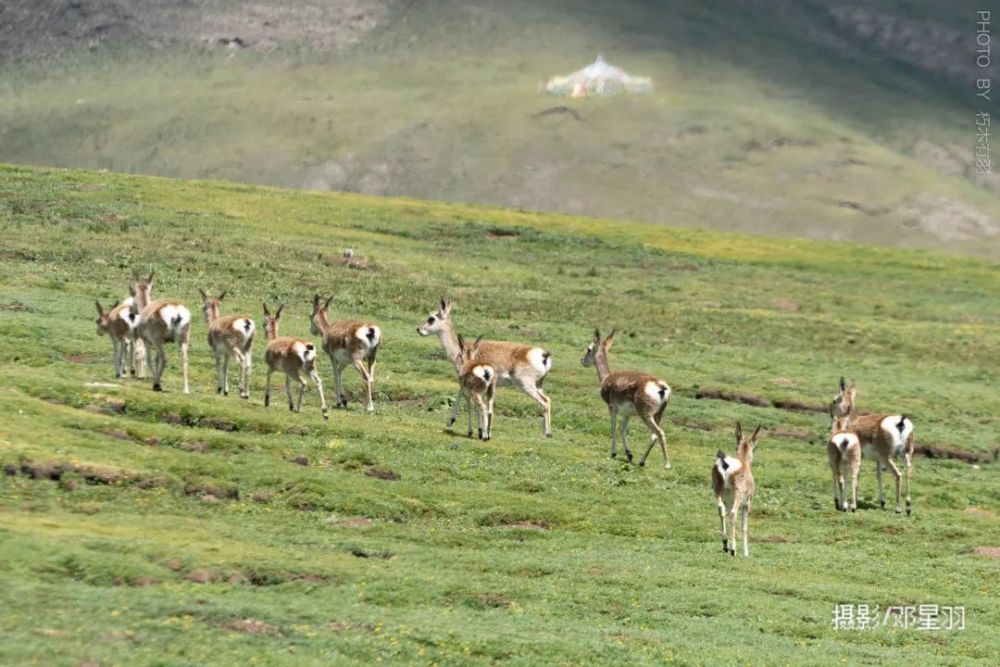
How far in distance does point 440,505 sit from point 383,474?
2148 millimetres

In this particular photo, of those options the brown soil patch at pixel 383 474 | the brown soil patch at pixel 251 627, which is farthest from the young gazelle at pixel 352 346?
the brown soil patch at pixel 251 627

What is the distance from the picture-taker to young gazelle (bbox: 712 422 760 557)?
2883cm

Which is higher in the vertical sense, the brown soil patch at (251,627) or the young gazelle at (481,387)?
the young gazelle at (481,387)

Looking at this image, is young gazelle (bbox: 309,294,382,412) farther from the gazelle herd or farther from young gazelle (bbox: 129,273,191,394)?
young gazelle (bbox: 129,273,191,394)

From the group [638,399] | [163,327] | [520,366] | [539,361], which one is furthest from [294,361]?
[638,399]

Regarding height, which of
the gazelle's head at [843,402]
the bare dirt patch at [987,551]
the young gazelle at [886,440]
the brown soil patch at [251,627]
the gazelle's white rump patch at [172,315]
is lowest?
the bare dirt patch at [987,551]

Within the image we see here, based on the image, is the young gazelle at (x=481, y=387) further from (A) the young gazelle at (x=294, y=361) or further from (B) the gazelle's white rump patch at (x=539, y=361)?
(A) the young gazelle at (x=294, y=361)

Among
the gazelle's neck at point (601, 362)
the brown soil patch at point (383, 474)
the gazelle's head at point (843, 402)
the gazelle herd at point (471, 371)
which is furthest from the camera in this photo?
the gazelle's head at point (843, 402)

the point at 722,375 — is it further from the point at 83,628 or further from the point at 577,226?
the point at 577,226

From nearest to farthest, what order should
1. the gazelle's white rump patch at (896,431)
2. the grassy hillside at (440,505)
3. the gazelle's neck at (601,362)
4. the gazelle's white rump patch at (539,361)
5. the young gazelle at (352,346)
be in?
the grassy hillside at (440,505) → the gazelle's white rump patch at (896,431) → the gazelle's white rump patch at (539,361) → the young gazelle at (352,346) → the gazelle's neck at (601,362)

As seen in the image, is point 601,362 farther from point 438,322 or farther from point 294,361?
point 294,361

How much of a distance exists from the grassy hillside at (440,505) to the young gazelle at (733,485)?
23.6 inches

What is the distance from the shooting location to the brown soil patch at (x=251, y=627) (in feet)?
70.9

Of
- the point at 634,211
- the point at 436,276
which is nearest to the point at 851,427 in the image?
the point at 436,276
